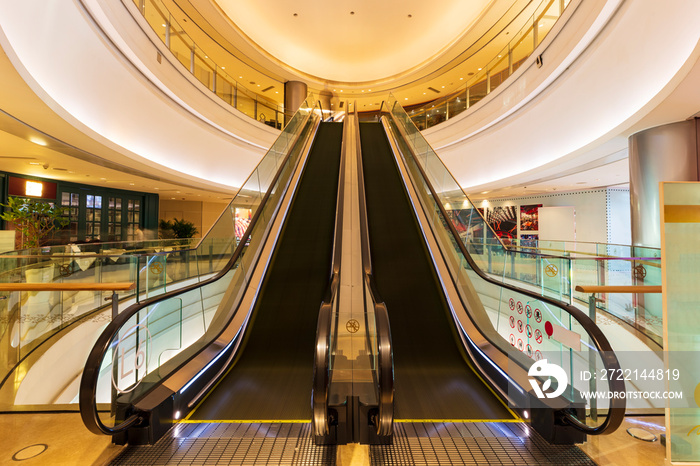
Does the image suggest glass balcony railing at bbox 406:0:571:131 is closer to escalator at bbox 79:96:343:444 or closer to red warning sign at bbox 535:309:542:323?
escalator at bbox 79:96:343:444

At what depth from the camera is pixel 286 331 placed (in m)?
3.96

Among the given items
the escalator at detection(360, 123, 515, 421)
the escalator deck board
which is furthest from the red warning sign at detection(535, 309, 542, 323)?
the escalator deck board

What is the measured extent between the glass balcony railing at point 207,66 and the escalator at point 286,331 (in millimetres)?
6598

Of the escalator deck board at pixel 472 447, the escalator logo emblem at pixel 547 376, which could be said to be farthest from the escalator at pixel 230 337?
the escalator logo emblem at pixel 547 376

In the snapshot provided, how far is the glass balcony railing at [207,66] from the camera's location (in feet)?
31.9

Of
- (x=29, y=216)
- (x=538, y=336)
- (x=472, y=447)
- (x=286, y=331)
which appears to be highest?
(x=29, y=216)

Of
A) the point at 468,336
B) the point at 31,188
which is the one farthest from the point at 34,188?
the point at 468,336

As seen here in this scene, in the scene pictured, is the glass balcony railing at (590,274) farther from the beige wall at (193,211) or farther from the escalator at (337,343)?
the beige wall at (193,211)

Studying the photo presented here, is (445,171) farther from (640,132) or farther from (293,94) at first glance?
(293,94)

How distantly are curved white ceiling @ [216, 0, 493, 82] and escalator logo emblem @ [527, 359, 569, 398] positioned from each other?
523 inches

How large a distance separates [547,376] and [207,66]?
13.2 meters

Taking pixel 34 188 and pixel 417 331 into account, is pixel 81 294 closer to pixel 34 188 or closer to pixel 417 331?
pixel 417 331

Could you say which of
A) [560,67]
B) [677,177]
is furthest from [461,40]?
[677,177]

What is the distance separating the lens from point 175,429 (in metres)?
2.41
